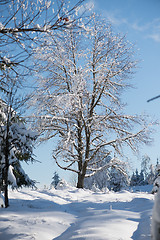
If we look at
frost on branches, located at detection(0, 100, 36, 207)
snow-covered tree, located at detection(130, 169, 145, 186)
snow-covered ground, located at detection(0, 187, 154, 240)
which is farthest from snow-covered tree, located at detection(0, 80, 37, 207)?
snow-covered tree, located at detection(130, 169, 145, 186)

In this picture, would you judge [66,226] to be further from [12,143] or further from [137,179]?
[137,179]

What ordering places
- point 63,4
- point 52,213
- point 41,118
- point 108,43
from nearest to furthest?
point 63,4 → point 52,213 → point 41,118 → point 108,43

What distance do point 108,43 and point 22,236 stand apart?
13.4m

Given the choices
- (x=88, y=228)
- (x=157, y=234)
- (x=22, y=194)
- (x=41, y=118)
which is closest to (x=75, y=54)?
(x=41, y=118)

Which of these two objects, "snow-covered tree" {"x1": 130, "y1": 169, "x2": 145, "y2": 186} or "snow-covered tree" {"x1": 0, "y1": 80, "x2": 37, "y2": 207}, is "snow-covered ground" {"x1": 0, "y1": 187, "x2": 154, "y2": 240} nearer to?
"snow-covered tree" {"x1": 0, "y1": 80, "x2": 37, "y2": 207}

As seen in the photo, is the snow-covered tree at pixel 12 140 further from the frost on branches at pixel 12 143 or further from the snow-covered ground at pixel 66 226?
the snow-covered ground at pixel 66 226

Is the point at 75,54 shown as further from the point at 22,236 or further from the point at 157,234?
the point at 157,234

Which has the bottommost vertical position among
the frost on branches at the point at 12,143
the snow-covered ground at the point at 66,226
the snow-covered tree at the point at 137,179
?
the snow-covered tree at the point at 137,179

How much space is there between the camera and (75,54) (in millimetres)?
15617

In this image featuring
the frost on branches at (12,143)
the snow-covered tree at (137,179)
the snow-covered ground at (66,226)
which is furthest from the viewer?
the snow-covered tree at (137,179)

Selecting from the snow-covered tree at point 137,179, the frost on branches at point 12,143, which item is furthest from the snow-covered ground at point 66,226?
the snow-covered tree at point 137,179

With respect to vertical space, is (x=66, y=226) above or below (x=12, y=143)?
below

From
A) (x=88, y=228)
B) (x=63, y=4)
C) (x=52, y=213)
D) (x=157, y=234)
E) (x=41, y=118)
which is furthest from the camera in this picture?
(x=41, y=118)

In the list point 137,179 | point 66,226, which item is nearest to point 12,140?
point 66,226
